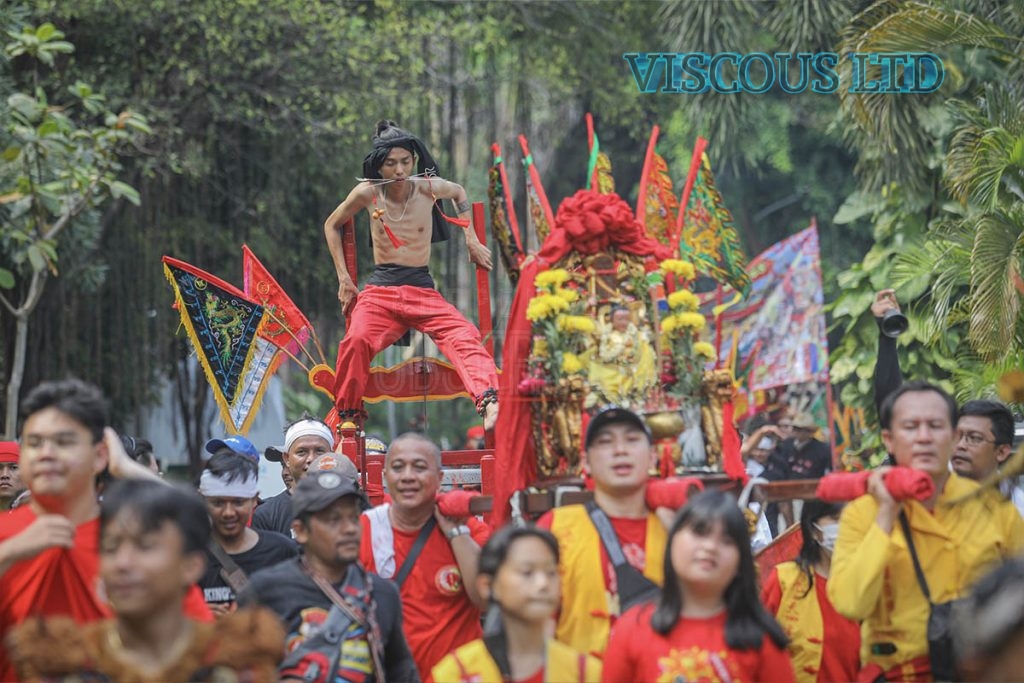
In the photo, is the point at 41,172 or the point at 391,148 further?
the point at 41,172

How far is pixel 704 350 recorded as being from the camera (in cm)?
619

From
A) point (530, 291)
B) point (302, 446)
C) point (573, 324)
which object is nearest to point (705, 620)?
point (573, 324)

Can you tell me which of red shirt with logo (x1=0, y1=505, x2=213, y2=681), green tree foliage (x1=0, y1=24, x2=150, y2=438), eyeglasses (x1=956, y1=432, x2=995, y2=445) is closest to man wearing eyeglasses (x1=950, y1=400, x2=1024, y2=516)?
eyeglasses (x1=956, y1=432, x2=995, y2=445)

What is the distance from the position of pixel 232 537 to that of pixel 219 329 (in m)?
3.84

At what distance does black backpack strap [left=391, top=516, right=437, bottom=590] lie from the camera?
623cm

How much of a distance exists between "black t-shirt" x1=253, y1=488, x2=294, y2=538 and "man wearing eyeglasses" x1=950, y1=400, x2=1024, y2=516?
319cm

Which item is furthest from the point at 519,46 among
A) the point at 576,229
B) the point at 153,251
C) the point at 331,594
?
the point at 331,594

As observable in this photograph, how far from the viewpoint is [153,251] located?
17.6m

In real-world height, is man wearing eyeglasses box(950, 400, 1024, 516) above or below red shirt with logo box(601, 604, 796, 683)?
above

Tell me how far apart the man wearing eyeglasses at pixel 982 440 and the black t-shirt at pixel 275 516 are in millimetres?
3193

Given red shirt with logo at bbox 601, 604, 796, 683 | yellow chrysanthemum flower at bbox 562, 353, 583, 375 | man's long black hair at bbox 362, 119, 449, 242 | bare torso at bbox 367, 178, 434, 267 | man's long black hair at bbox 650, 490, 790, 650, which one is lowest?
red shirt with logo at bbox 601, 604, 796, 683

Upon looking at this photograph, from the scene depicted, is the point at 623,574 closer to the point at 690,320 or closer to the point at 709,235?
the point at 690,320

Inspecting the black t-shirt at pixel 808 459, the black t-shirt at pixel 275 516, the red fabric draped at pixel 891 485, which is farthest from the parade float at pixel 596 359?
the black t-shirt at pixel 808 459

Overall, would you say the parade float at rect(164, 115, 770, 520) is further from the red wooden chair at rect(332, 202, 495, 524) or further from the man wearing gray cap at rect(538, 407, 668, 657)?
the red wooden chair at rect(332, 202, 495, 524)
